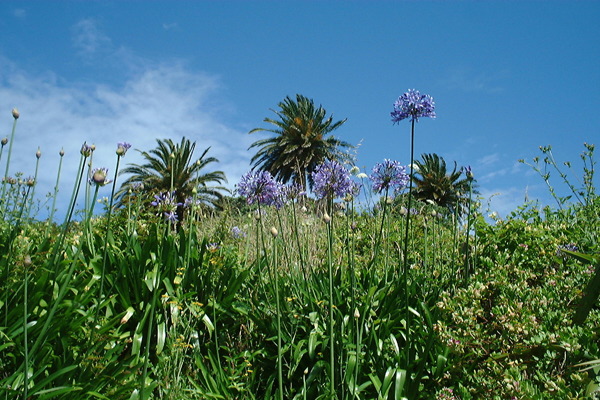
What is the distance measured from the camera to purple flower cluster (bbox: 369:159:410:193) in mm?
3229

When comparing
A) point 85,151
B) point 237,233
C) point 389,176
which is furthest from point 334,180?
point 237,233

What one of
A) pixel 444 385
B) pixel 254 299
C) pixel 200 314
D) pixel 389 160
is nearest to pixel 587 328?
pixel 444 385

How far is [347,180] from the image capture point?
3.15 metres

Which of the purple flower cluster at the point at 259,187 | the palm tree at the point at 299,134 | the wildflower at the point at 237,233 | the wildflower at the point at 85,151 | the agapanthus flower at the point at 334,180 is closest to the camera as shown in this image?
the wildflower at the point at 85,151

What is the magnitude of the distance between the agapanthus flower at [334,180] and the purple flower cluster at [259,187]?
0.31m

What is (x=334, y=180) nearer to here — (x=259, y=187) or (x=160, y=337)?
(x=259, y=187)

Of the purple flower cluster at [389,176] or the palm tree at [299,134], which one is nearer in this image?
the purple flower cluster at [389,176]

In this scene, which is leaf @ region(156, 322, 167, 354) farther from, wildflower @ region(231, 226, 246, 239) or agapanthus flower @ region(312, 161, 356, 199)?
wildflower @ region(231, 226, 246, 239)

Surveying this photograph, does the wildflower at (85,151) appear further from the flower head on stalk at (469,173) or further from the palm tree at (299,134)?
the palm tree at (299,134)

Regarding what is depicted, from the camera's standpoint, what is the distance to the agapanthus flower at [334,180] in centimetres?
313

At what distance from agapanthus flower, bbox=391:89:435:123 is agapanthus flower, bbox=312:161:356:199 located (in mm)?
551

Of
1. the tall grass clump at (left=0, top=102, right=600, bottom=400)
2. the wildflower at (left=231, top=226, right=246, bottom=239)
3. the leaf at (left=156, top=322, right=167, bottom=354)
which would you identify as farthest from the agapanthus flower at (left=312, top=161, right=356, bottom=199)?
the wildflower at (left=231, top=226, right=246, bottom=239)

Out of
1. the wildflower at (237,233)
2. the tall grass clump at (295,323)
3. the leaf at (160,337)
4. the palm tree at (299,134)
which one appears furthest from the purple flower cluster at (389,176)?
the palm tree at (299,134)

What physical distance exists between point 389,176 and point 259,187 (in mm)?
895
